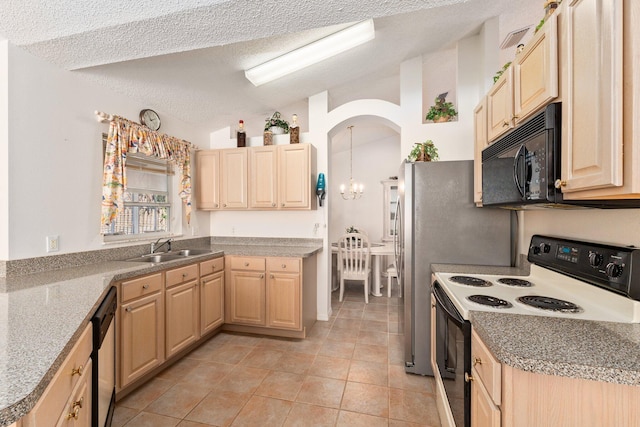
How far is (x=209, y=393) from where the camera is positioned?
207 centimetres

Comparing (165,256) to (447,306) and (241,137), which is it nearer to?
(241,137)

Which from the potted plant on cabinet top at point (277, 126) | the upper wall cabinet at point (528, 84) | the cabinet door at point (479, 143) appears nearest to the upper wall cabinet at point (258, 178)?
the potted plant on cabinet top at point (277, 126)

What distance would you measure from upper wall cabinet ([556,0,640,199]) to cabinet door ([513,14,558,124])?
0.05 m

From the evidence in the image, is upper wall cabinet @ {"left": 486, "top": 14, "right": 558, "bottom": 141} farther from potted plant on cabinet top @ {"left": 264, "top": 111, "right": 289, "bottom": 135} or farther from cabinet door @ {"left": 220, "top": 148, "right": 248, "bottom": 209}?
cabinet door @ {"left": 220, "top": 148, "right": 248, "bottom": 209}

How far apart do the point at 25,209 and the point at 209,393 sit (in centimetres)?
173

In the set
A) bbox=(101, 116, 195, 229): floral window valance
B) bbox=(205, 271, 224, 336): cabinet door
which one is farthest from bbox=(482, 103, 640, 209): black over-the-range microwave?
bbox=(101, 116, 195, 229): floral window valance

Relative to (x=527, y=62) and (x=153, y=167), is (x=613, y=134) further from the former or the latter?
(x=153, y=167)

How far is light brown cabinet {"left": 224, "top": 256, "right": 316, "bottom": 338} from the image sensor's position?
288cm

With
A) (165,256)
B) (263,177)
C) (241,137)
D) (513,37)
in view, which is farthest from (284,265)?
(513,37)

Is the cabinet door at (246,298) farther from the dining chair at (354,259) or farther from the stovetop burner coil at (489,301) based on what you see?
the stovetop burner coil at (489,301)

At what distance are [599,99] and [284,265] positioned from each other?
2.51 m

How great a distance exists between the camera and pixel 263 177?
330 centimetres

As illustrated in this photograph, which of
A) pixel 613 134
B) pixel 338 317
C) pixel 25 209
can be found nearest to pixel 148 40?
pixel 25 209

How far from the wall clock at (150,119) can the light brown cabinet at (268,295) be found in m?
1.50
